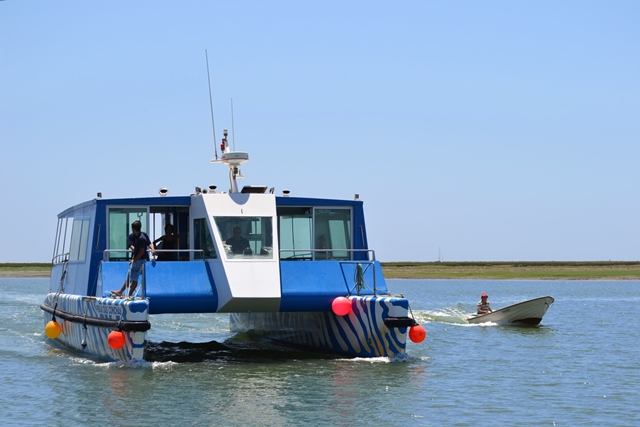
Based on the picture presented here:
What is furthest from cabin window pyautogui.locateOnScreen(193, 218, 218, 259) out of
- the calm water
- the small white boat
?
the small white boat

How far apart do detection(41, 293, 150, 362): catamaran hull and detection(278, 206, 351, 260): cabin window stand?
160 inches

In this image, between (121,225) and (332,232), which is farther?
(332,232)

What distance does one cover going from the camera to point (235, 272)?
1712cm

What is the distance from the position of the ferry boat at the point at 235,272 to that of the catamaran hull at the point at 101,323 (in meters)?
0.03

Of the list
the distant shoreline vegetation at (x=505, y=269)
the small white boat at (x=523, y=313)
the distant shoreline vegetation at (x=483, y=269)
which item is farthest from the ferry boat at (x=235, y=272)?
the distant shoreline vegetation at (x=483, y=269)

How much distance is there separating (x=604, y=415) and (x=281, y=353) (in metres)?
8.62

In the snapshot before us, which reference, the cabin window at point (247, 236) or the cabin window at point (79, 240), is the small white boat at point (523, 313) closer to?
the cabin window at point (247, 236)

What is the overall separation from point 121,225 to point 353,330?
5.23 meters

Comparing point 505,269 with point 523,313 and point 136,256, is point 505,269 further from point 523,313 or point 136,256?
point 136,256

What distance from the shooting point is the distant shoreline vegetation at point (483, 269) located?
85.6m

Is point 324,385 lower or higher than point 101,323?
lower

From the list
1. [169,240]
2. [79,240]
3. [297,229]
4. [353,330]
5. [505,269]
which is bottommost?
[353,330]

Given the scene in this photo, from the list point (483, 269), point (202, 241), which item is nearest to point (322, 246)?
point (202, 241)

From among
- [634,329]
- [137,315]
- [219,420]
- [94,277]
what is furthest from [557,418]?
[634,329]
